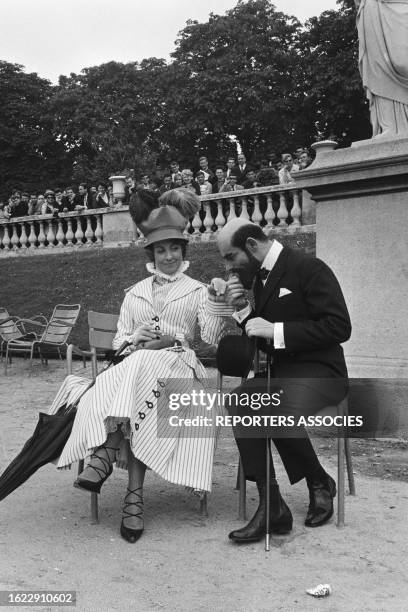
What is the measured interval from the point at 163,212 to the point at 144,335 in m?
0.76

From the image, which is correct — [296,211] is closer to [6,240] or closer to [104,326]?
[6,240]

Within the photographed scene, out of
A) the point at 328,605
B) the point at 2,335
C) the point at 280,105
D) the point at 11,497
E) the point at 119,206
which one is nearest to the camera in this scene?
the point at 328,605

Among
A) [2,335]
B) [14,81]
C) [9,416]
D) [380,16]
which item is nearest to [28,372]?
[2,335]

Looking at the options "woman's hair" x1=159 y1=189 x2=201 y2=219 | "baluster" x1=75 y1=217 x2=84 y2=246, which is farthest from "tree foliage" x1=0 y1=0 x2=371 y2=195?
"woman's hair" x1=159 y1=189 x2=201 y2=219

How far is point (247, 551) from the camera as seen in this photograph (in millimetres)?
3422

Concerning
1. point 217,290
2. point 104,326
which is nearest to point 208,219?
point 104,326

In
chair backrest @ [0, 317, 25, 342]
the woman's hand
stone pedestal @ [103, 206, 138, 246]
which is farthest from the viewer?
stone pedestal @ [103, 206, 138, 246]

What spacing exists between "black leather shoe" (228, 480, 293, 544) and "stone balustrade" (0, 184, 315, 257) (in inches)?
401

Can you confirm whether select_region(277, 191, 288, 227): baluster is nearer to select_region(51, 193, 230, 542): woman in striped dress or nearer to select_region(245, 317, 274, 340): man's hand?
select_region(51, 193, 230, 542): woman in striped dress

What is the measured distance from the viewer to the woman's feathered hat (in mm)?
4316

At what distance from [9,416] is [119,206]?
1068cm

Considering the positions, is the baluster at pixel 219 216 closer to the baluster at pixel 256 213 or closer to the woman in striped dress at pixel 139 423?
the baluster at pixel 256 213

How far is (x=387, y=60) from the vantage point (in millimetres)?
5973

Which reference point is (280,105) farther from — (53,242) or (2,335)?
(2,335)
